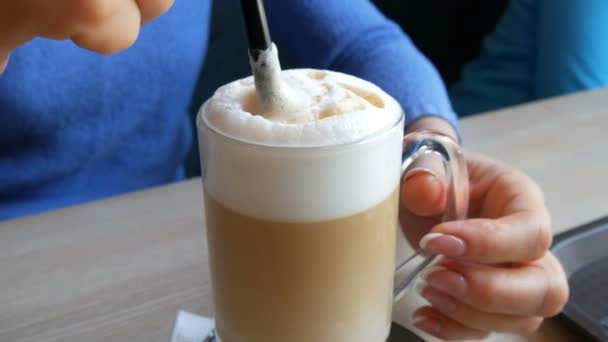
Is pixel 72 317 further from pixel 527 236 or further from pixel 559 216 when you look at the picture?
pixel 559 216

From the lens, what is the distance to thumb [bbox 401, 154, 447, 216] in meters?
0.49

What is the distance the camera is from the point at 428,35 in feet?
5.88

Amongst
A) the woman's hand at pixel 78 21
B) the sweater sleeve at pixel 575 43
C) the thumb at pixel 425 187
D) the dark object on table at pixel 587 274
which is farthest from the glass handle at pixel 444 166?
the sweater sleeve at pixel 575 43

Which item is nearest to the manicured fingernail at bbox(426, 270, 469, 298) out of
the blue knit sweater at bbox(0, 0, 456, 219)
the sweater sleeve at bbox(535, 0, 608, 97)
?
the blue knit sweater at bbox(0, 0, 456, 219)

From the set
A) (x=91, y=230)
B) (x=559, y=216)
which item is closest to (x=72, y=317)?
(x=91, y=230)

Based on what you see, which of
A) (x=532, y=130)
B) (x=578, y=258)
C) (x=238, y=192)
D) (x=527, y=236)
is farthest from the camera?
(x=532, y=130)

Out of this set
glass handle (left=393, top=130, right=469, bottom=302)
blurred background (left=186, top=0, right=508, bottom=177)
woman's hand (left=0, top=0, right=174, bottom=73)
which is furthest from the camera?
blurred background (left=186, top=0, right=508, bottom=177)

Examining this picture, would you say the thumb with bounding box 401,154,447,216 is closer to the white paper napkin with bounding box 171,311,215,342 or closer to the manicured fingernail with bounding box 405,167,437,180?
the manicured fingernail with bounding box 405,167,437,180

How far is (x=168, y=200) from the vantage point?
2.32ft

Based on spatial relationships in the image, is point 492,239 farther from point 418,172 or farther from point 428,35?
point 428,35

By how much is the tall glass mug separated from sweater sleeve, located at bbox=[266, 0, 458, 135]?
1.27ft

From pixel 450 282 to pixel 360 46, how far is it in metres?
0.45

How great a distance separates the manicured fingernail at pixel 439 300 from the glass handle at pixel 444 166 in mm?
28

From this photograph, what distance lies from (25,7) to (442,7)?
1626 millimetres
